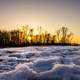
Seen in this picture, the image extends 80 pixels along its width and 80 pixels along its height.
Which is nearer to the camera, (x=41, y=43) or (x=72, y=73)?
(x=72, y=73)

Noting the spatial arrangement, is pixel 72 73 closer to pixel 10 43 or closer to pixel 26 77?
pixel 26 77

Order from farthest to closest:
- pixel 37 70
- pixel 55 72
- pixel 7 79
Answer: pixel 37 70
pixel 55 72
pixel 7 79

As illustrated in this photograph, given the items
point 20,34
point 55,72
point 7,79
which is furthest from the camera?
point 20,34

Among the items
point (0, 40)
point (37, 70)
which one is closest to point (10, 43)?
point (0, 40)

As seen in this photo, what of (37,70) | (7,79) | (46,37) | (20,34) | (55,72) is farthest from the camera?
(46,37)

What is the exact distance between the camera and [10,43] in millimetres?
80812

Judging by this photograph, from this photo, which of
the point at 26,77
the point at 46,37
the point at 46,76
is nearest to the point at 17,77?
the point at 26,77

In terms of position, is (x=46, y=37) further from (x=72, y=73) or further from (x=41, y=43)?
(x=72, y=73)

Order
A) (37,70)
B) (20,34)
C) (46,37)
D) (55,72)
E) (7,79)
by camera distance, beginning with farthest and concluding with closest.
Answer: (46,37)
(20,34)
(37,70)
(55,72)
(7,79)

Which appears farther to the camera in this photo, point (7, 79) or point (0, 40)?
point (0, 40)

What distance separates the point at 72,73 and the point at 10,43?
235 feet

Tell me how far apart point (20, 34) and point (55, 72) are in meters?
69.2

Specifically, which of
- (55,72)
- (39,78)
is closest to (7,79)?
(39,78)

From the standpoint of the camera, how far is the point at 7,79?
30.1ft
